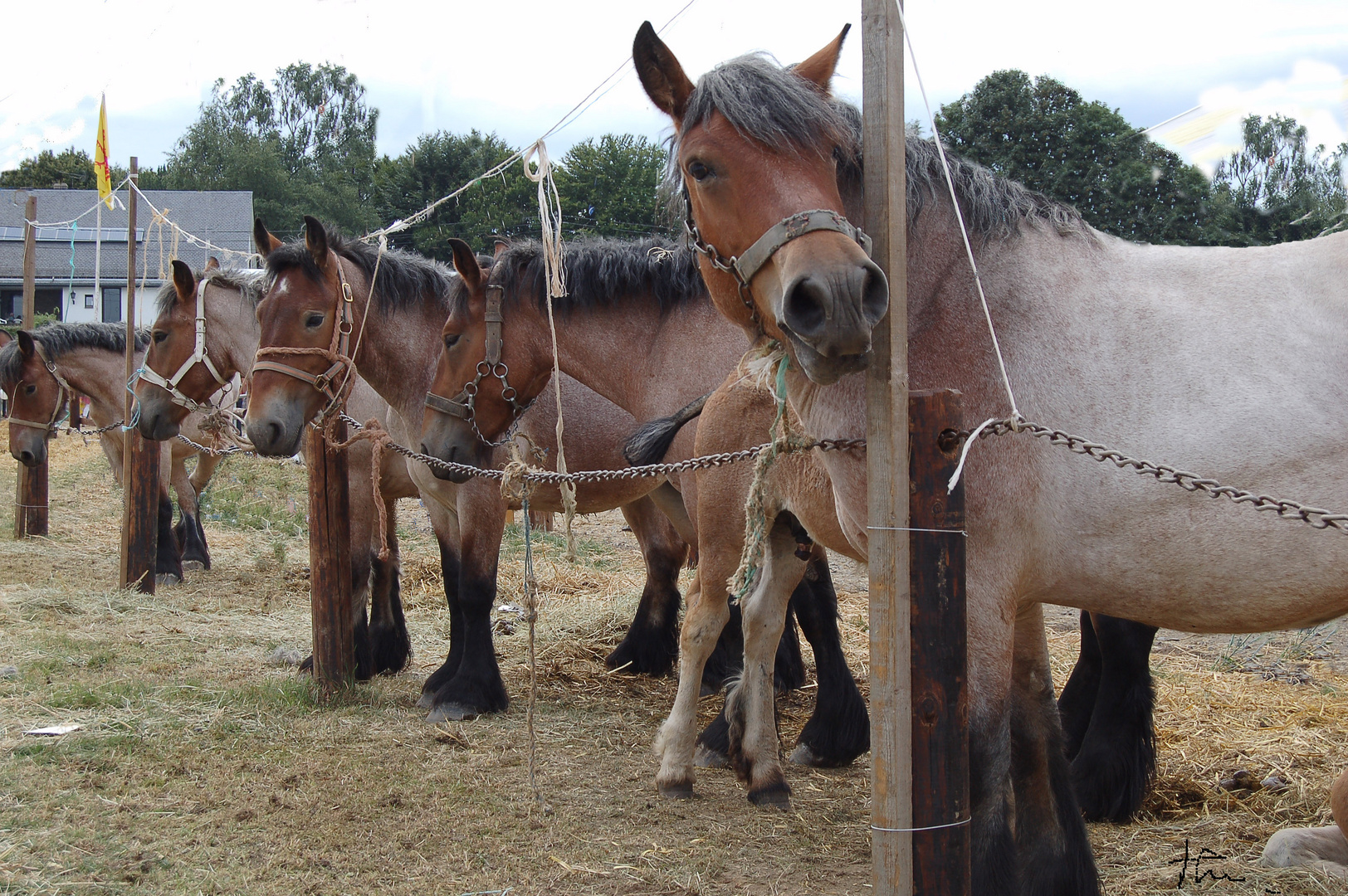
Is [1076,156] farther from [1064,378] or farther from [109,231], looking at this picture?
[109,231]

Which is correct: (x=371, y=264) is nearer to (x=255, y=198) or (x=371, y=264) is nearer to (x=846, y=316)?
(x=846, y=316)

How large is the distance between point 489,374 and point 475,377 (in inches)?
2.9

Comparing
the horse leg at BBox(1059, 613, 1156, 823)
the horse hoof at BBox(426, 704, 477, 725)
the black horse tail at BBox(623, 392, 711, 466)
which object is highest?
the black horse tail at BBox(623, 392, 711, 466)

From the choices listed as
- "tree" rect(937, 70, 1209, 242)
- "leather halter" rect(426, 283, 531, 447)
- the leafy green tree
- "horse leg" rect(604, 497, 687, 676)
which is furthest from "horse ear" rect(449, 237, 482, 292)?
the leafy green tree

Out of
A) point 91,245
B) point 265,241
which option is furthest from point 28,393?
point 91,245

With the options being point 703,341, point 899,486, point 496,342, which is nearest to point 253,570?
point 496,342

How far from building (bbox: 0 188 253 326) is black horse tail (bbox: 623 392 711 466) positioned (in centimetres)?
3229

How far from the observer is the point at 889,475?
1804 mm

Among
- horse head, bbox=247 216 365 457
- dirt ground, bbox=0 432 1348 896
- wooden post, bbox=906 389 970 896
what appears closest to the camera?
A: wooden post, bbox=906 389 970 896

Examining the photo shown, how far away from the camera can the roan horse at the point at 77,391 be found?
905cm

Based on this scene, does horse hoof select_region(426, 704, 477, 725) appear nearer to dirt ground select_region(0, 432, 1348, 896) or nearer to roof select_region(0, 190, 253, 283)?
dirt ground select_region(0, 432, 1348, 896)

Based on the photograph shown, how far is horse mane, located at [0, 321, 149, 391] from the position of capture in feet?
29.6

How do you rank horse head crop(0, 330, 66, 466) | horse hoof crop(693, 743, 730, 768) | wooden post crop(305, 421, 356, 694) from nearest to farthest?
horse hoof crop(693, 743, 730, 768), wooden post crop(305, 421, 356, 694), horse head crop(0, 330, 66, 466)

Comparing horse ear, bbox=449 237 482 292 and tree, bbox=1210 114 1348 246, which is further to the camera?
horse ear, bbox=449 237 482 292
